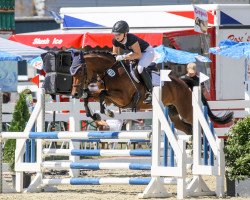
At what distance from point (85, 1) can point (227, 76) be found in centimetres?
1368

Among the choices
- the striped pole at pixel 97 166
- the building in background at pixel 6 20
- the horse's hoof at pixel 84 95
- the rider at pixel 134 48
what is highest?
the building in background at pixel 6 20

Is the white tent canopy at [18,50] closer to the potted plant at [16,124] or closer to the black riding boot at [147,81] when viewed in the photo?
the potted plant at [16,124]

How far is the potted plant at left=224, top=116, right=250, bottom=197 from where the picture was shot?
11516mm

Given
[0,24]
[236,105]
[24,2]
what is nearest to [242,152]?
[236,105]

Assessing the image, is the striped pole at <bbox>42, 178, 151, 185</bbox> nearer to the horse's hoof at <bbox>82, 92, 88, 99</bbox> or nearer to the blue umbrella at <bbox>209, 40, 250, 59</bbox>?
the horse's hoof at <bbox>82, 92, 88, 99</bbox>

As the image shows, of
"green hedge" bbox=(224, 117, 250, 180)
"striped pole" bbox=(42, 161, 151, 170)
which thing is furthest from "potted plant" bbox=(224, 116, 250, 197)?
"striped pole" bbox=(42, 161, 151, 170)

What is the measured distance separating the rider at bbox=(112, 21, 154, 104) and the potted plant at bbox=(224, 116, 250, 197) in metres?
1.83

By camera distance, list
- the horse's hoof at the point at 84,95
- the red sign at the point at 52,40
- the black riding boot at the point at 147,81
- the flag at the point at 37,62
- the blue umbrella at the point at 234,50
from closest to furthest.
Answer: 1. the horse's hoof at the point at 84,95
2. the black riding boot at the point at 147,81
3. the blue umbrella at the point at 234,50
4. the flag at the point at 37,62
5. the red sign at the point at 52,40

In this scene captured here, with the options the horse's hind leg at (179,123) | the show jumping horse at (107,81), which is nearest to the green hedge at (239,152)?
the show jumping horse at (107,81)

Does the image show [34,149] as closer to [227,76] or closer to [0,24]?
[0,24]

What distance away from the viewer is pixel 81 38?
19953 mm

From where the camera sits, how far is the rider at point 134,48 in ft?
42.0

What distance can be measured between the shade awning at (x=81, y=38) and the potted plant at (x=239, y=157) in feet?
25.7

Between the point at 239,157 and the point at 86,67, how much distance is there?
2.35 m
